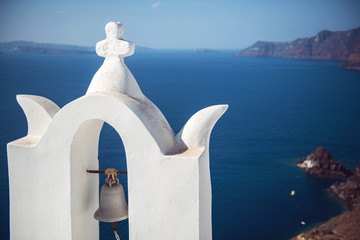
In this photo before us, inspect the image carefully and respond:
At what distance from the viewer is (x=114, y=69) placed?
167 inches

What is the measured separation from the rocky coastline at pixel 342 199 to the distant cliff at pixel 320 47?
2318 inches

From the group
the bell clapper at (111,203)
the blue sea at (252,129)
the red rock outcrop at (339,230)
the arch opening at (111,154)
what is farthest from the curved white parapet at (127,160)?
the arch opening at (111,154)

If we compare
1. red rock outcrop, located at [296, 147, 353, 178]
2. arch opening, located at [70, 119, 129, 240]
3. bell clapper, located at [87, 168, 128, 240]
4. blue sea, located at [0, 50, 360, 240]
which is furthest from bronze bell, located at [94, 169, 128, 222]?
red rock outcrop, located at [296, 147, 353, 178]

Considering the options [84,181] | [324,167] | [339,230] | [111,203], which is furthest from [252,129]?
[84,181]

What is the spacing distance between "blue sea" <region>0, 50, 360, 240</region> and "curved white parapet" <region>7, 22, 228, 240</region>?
18.3 metres

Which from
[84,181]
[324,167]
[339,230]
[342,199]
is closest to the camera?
[84,181]

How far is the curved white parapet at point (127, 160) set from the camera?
152 inches

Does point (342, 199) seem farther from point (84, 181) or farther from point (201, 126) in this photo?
point (84, 181)

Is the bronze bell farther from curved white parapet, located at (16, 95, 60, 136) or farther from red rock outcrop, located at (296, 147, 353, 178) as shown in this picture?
red rock outcrop, located at (296, 147, 353, 178)

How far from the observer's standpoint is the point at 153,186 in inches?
152

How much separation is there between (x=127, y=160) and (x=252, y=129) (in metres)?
41.0

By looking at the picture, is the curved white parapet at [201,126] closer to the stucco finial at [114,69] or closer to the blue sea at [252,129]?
the stucco finial at [114,69]

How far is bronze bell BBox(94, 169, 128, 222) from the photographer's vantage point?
14.8 ft

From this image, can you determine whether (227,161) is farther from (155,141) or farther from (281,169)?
(155,141)
